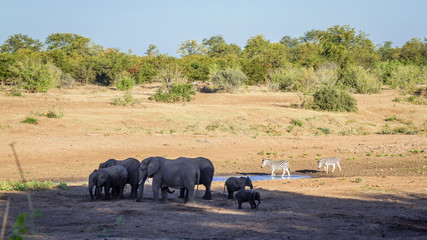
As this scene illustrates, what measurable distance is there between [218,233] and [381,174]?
12.8 m

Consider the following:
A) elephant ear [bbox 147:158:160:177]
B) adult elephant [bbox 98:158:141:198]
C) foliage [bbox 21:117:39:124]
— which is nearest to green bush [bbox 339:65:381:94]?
foliage [bbox 21:117:39:124]

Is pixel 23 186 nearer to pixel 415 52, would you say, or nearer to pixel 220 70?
pixel 220 70

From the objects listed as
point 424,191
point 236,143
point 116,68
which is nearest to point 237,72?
point 116,68

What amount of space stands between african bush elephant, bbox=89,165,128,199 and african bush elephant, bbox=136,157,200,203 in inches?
22.9

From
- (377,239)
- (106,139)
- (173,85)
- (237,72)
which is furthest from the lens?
(237,72)

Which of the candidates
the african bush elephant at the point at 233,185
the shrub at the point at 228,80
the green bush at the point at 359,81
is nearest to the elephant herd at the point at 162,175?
the african bush elephant at the point at 233,185

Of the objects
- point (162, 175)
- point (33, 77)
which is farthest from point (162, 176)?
point (33, 77)

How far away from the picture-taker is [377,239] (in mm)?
9031

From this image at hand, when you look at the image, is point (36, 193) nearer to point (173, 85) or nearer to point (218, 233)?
point (218, 233)

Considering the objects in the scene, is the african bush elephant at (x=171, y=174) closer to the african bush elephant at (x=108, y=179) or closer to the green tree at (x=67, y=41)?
the african bush elephant at (x=108, y=179)

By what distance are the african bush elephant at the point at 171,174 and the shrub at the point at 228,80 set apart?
39097 mm

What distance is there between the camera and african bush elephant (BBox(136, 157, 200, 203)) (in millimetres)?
12883

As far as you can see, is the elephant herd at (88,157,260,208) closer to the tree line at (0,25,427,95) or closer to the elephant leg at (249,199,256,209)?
the elephant leg at (249,199,256,209)

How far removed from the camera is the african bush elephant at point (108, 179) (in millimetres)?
13062
